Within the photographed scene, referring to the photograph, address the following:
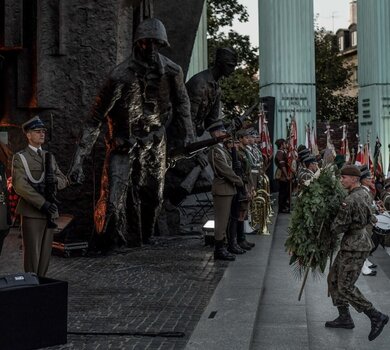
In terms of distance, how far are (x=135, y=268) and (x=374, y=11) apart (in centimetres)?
2302

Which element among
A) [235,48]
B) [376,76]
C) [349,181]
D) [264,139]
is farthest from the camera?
[235,48]

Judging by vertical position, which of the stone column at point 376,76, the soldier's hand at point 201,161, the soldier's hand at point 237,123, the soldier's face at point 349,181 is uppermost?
the stone column at point 376,76

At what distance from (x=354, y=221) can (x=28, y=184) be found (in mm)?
3092

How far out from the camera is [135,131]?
11.6m

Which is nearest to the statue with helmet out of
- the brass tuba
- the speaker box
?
the brass tuba

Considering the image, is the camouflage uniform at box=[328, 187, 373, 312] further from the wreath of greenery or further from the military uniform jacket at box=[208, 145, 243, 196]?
the military uniform jacket at box=[208, 145, 243, 196]

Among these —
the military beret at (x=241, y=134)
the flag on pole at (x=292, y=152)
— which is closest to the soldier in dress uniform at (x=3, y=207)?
the military beret at (x=241, y=134)

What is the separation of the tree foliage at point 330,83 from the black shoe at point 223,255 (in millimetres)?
41954

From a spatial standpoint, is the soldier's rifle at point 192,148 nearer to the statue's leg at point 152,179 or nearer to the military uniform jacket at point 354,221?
the statue's leg at point 152,179

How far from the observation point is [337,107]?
53.8 meters

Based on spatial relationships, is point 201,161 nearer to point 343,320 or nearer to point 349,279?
point 343,320

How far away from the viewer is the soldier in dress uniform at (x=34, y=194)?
797 cm

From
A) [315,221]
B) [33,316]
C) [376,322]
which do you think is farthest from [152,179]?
[33,316]

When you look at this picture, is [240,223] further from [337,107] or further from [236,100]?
[337,107]
